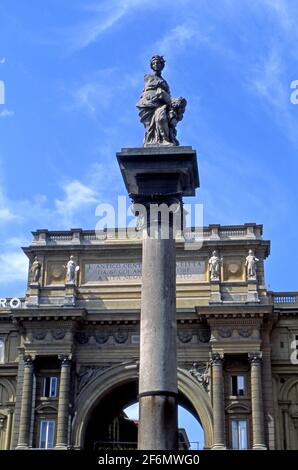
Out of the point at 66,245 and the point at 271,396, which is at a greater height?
the point at 66,245

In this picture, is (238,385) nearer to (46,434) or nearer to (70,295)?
(70,295)

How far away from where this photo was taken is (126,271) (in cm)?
4822

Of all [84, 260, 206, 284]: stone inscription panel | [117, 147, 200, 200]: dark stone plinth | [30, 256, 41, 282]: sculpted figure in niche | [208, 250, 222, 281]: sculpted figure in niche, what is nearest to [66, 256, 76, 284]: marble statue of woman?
[84, 260, 206, 284]: stone inscription panel

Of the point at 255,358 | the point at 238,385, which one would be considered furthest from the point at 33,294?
the point at 255,358

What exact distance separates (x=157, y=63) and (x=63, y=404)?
3095 cm

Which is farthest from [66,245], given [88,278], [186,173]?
[186,173]

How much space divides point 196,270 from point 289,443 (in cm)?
1117

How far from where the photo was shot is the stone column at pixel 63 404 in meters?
44.3

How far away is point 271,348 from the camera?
153ft

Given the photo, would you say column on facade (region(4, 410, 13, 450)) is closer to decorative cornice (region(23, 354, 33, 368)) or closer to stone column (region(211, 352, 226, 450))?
decorative cornice (region(23, 354, 33, 368))

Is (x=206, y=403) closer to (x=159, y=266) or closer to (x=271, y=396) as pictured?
(x=271, y=396)

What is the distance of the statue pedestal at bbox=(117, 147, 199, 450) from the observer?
14.5 meters

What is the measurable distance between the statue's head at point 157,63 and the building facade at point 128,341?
94.3 feet

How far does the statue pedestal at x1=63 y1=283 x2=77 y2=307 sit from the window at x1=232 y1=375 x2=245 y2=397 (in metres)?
10.3
